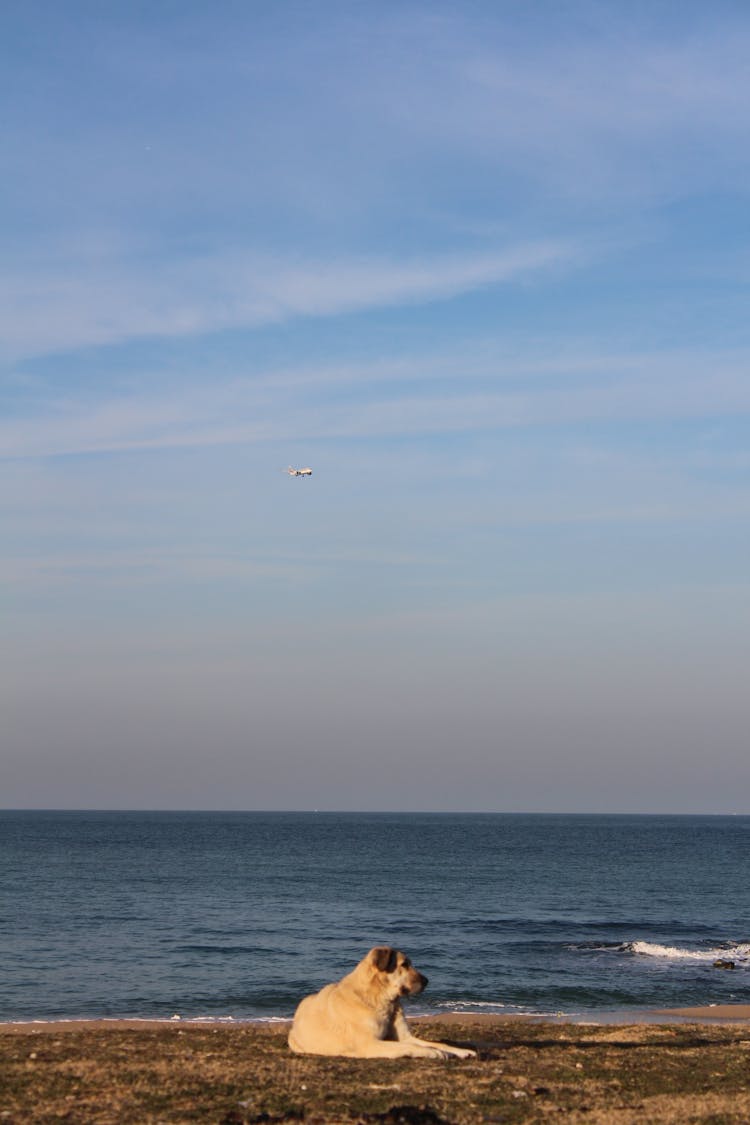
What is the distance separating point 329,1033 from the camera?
46.2ft

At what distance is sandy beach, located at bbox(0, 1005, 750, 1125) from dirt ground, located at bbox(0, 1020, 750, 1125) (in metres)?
0.02

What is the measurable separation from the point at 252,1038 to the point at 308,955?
82.6 feet

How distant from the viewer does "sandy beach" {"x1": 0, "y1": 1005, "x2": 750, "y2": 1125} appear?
35.9ft

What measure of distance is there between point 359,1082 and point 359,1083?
5 centimetres

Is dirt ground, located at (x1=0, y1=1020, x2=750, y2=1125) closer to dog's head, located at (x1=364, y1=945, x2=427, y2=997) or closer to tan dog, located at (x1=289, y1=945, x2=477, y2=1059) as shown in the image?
tan dog, located at (x1=289, y1=945, x2=477, y2=1059)

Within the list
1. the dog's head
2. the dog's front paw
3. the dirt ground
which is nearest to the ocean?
the dirt ground

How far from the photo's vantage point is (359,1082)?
40.4ft

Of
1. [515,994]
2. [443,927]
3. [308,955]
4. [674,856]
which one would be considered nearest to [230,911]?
[443,927]

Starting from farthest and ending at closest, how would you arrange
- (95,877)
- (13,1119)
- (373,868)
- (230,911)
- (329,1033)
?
(373,868), (95,877), (230,911), (329,1033), (13,1119)

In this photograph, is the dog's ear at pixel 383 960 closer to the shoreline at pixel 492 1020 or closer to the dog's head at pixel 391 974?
the dog's head at pixel 391 974

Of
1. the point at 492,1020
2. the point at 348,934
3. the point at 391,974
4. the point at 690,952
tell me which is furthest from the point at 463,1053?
the point at 348,934

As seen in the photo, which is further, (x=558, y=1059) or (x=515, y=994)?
(x=515, y=994)

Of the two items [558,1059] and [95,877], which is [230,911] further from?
[558,1059]

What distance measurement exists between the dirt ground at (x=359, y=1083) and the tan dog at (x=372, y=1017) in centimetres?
27
